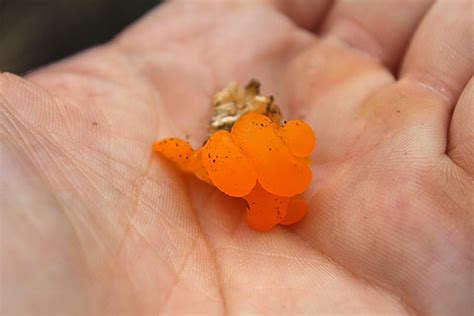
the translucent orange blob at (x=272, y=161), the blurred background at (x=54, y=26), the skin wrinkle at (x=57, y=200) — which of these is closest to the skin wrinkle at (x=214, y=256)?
the translucent orange blob at (x=272, y=161)

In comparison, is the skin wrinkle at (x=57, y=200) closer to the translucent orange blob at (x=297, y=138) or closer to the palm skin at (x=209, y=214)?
the palm skin at (x=209, y=214)

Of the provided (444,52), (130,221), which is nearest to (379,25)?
(444,52)

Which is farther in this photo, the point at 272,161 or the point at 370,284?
the point at 272,161

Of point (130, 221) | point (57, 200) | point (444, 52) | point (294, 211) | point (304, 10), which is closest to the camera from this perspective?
point (57, 200)

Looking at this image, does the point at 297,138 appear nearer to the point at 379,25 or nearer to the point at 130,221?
the point at 130,221

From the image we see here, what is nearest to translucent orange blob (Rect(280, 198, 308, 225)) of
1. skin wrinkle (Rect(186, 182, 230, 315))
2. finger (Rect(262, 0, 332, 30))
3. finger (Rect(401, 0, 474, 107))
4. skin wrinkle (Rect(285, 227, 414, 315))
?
skin wrinkle (Rect(285, 227, 414, 315))

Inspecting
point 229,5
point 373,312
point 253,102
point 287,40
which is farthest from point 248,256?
point 229,5
